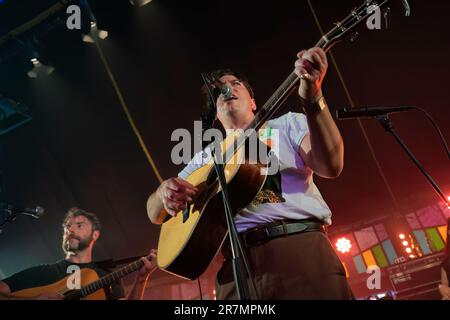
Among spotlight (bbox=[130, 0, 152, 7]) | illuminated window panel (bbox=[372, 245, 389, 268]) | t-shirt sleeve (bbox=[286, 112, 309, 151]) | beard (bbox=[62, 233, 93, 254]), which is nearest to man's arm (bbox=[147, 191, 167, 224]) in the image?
t-shirt sleeve (bbox=[286, 112, 309, 151])

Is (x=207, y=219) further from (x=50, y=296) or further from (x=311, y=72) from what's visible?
(x=50, y=296)

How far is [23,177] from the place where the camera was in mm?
8195

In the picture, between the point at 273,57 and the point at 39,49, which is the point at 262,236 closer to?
the point at 273,57

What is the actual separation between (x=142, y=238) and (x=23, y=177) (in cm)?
377

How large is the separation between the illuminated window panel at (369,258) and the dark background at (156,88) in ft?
13.2

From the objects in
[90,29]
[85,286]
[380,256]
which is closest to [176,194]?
[85,286]

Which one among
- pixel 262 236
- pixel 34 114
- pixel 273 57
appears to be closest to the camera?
pixel 262 236

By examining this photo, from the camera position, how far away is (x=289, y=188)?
1.76 meters

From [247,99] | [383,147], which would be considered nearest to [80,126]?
[247,99]

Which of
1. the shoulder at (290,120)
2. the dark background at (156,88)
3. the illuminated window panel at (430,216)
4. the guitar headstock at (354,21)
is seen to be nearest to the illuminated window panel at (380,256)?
the illuminated window panel at (430,216)

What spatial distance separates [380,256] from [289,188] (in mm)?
12061

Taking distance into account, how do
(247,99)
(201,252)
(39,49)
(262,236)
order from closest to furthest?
(262,236), (201,252), (247,99), (39,49)

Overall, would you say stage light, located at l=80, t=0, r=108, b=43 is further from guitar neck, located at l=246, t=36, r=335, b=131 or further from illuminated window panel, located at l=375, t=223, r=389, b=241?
illuminated window panel, located at l=375, t=223, r=389, b=241

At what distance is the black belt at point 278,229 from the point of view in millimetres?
1571
